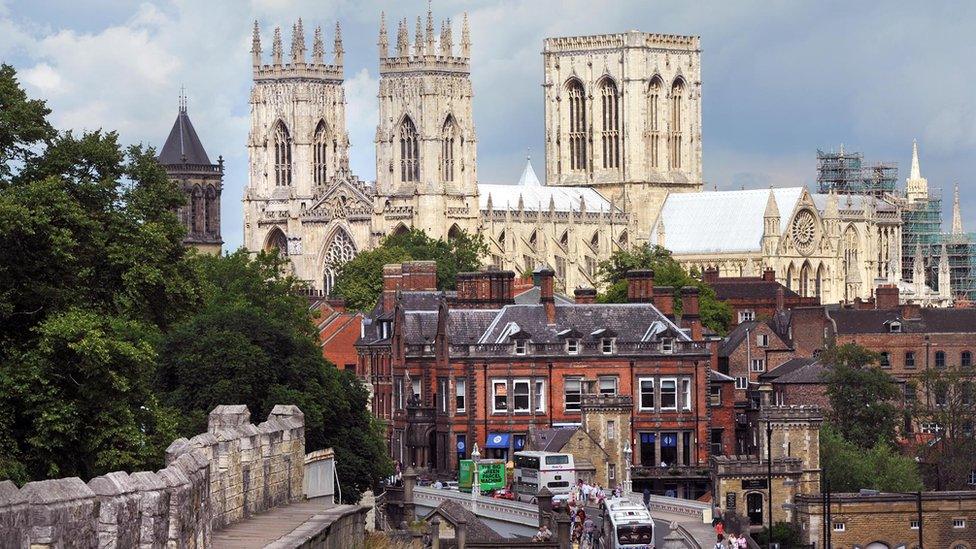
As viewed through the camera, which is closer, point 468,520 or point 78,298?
point 78,298

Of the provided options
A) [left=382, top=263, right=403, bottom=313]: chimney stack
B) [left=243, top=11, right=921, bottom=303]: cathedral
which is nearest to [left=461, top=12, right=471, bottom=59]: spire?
[left=243, top=11, right=921, bottom=303]: cathedral

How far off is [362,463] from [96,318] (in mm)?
20300

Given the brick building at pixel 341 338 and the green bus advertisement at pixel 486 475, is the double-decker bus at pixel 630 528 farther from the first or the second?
the brick building at pixel 341 338

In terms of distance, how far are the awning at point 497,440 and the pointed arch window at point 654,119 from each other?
121m

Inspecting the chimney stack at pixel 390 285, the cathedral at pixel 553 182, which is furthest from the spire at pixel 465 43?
the chimney stack at pixel 390 285

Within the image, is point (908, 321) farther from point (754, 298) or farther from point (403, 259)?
point (403, 259)

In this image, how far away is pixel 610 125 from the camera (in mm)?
195500

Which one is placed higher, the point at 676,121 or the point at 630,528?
the point at 676,121

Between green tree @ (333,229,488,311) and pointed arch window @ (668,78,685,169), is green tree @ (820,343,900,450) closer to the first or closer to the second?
green tree @ (333,229,488,311)

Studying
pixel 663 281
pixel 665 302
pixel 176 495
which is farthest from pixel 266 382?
pixel 663 281

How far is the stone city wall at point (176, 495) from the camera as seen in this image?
19953 mm

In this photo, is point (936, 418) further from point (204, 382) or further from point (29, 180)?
point (29, 180)

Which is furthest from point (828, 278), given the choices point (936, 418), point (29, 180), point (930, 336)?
point (29, 180)

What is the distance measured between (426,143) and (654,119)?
95.5 feet
